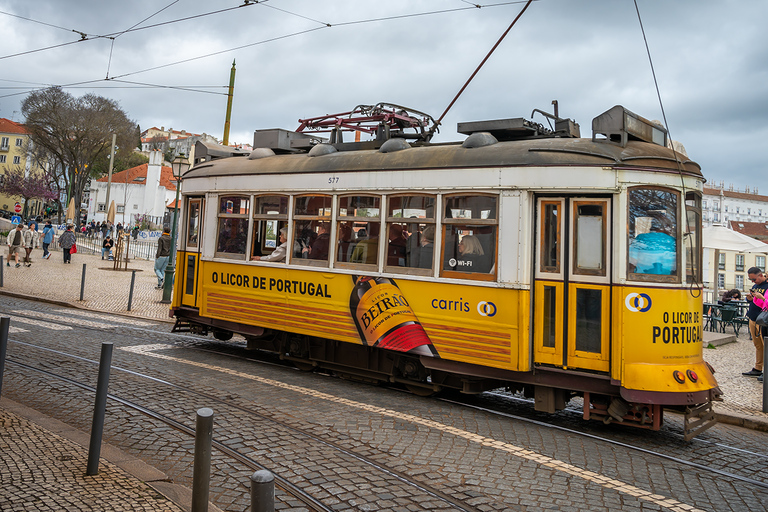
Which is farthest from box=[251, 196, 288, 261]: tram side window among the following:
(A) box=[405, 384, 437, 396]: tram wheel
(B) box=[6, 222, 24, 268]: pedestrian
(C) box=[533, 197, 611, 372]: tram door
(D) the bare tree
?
(D) the bare tree

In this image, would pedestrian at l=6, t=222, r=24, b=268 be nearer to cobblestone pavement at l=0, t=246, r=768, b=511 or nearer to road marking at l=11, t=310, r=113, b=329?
road marking at l=11, t=310, r=113, b=329

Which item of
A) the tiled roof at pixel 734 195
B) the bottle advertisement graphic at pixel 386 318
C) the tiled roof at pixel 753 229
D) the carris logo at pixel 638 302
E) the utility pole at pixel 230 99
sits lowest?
the bottle advertisement graphic at pixel 386 318

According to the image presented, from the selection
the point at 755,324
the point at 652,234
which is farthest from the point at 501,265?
the point at 755,324

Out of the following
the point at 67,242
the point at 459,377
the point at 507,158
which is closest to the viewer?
the point at 507,158

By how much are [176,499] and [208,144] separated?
844cm

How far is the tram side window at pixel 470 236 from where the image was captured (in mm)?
6996

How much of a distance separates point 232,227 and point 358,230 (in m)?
2.67

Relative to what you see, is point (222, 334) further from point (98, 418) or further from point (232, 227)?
point (98, 418)

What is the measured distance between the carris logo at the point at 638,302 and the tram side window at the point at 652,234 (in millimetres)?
191

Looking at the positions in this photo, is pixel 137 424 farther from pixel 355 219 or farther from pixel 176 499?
pixel 355 219

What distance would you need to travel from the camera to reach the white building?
2712 inches

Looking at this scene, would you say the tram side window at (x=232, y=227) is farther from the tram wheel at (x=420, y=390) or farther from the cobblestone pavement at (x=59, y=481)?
the cobblestone pavement at (x=59, y=481)

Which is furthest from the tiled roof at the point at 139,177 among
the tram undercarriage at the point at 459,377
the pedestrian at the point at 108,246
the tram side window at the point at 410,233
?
the tram side window at the point at 410,233

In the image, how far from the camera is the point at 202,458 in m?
3.75
